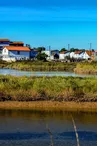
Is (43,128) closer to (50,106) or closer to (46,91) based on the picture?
(50,106)

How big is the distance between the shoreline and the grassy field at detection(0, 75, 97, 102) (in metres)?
0.42

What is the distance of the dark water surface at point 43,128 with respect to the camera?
1124 cm

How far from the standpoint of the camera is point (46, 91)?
19.8 metres

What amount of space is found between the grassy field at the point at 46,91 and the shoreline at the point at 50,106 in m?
0.42

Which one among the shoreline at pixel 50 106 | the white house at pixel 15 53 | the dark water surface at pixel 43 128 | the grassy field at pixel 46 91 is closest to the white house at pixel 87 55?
the white house at pixel 15 53

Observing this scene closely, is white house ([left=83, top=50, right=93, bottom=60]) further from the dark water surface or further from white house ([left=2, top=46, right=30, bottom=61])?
the dark water surface

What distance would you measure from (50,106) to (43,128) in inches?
210

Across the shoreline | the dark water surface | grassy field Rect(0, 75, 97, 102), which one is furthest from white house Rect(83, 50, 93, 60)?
the dark water surface

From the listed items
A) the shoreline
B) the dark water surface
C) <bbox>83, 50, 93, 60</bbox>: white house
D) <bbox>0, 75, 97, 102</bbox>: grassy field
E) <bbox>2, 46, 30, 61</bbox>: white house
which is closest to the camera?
the dark water surface

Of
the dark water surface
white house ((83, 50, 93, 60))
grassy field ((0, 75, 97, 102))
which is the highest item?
white house ((83, 50, 93, 60))

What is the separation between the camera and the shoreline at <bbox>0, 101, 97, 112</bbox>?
18.3 m

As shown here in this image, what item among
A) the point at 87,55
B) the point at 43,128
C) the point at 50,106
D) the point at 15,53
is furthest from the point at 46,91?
the point at 87,55

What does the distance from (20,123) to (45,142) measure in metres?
3.51

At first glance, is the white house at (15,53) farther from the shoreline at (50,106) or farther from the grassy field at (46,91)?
the shoreline at (50,106)
